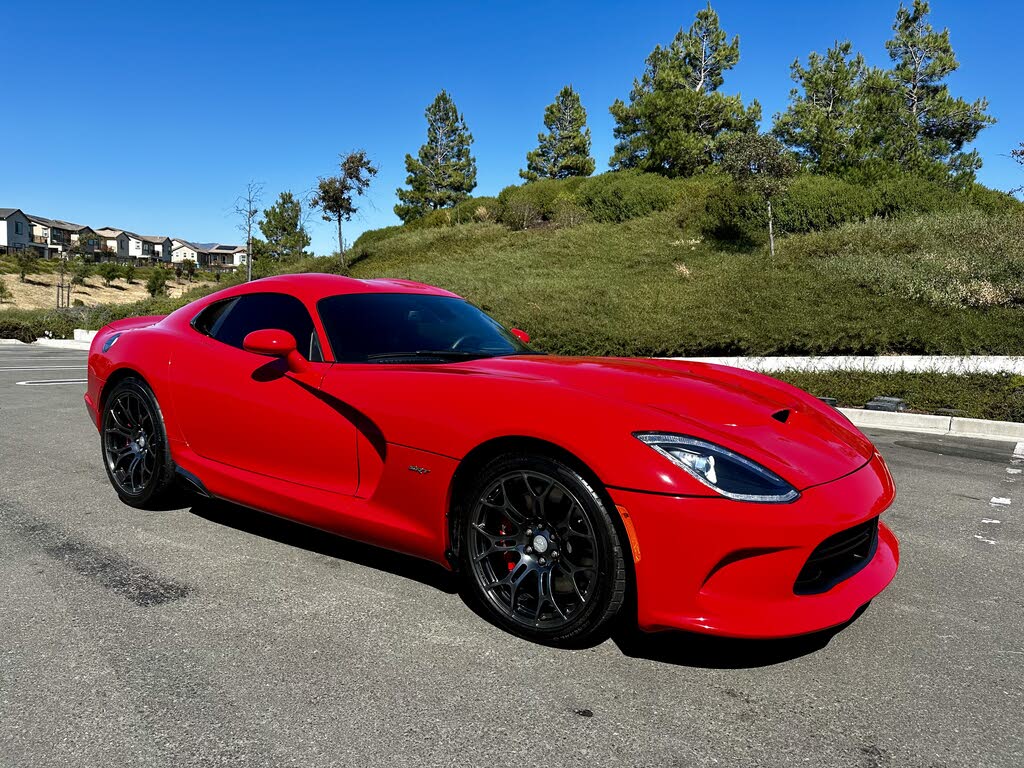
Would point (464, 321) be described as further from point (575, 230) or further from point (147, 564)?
point (575, 230)

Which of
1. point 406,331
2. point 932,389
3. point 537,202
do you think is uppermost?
point 537,202

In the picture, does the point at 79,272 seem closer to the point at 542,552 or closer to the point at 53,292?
the point at 53,292

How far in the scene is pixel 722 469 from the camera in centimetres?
232

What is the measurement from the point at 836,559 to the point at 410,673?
1.50 m

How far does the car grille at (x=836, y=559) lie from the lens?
2344 millimetres

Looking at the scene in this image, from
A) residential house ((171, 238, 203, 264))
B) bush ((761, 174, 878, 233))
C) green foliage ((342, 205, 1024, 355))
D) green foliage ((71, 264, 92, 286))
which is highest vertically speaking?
residential house ((171, 238, 203, 264))

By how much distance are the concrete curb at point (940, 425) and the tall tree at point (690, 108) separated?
31.1 meters

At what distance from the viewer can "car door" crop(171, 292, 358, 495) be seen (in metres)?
3.15

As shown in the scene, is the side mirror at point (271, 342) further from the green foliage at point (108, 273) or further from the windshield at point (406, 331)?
the green foliage at point (108, 273)

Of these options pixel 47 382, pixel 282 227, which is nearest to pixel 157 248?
pixel 282 227

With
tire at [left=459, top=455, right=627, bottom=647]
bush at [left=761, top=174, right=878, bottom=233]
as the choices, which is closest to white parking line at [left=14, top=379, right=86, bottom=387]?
tire at [left=459, top=455, right=627, bottom=647]

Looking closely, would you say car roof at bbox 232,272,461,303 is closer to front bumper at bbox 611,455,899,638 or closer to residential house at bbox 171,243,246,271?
front bumper at bbox 611,455,899,638

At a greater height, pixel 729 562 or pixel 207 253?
pixel 207 253

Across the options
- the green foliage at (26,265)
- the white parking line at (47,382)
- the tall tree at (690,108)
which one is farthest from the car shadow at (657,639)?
the green foliage at (26,265)
